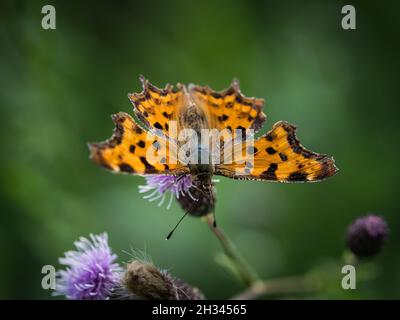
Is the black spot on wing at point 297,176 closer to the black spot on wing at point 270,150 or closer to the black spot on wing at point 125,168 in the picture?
the black spot on wing at point 270,150

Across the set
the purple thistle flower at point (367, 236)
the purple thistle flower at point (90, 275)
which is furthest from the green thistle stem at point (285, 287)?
the purple thistle flower at point (90, 275)

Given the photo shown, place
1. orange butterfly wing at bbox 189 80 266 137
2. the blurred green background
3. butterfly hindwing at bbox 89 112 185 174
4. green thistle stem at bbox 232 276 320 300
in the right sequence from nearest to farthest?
butterfly hindwing at bbox 89 112 185 174
orange butterfly wing at bbox 189 80 266 137
green thistle stem at bbox 232 276 320 300
the blurred green background

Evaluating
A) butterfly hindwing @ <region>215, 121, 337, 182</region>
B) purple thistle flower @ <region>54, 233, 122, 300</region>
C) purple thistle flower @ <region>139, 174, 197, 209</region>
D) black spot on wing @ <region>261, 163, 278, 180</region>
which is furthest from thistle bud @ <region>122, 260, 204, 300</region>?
black spot on wing @ <region>261, 163, 278, 180</region>

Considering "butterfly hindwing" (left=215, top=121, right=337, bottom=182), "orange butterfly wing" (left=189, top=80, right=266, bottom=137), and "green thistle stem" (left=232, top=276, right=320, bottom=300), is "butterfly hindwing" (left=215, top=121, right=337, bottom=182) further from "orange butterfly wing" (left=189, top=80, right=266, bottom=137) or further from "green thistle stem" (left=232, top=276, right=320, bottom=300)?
"green thistle stem" (left=232, top=276, right=320, bottom=300)

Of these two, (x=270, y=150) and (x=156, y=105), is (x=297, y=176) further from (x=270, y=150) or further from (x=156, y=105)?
(x=156, y=105)

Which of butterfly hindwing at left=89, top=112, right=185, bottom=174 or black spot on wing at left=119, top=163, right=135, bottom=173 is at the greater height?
butterfly hindwing at left=89, top=112, right=185, bottom=174

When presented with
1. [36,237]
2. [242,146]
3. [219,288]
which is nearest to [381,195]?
[219,288]

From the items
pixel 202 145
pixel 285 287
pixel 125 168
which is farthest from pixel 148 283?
pixel 285 287

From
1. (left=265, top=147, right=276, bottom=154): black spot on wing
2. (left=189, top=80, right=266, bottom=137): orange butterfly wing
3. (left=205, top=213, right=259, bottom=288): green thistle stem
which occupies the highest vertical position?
(left=189, top=80, right=266, bottom=137): orange butterfly wing
